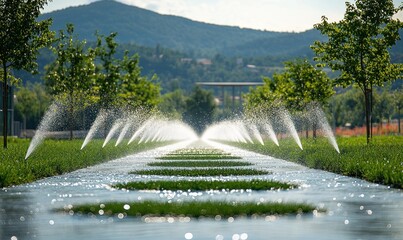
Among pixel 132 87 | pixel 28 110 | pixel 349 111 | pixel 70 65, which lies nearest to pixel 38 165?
pixel 70 65

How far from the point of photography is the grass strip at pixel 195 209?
18.9 m

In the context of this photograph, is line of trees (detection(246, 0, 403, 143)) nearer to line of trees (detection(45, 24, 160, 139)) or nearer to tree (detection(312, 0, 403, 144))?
tree (detection(312, 0, 403, 144))

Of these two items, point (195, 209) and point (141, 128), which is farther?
point (141, 128)

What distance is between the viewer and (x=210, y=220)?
17.9 metres

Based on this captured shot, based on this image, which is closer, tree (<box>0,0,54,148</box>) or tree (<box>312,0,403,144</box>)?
tree (<box>0,0,54,148</box>)

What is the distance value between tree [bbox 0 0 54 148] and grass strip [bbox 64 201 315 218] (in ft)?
93.4

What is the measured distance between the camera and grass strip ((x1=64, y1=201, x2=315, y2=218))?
18906mm

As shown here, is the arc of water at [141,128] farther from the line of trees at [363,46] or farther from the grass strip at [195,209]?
the grass strip at [195,209]

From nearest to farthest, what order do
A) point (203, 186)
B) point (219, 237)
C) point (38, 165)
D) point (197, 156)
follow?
point (219, 237), point (203, 186), point (38, 165), point (197, 156)

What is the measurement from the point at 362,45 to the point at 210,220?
39977mm

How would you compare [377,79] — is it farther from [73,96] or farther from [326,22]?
[73,96]

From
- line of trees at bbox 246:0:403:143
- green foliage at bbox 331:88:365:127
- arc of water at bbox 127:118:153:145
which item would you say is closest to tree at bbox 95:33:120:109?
arc of water at bbox 127:118:153:145

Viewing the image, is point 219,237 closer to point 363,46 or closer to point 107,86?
point 363,46

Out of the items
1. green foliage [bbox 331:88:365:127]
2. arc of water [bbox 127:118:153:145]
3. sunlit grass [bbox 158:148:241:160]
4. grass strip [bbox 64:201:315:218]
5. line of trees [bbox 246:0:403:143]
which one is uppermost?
line of trees [bbox 246:0:403:143]
